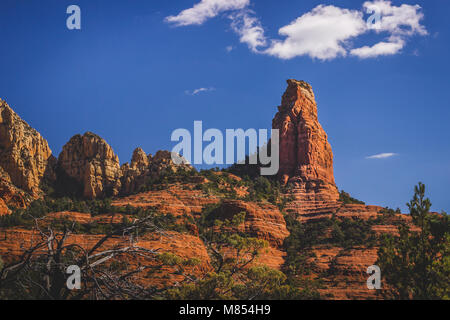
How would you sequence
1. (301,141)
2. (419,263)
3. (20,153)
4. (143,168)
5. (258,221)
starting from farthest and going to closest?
(143,168)
(301,141)
(20,153)
(258,221)
(419,263)

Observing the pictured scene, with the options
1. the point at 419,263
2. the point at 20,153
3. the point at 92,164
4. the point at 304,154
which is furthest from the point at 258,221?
the point at 20,153

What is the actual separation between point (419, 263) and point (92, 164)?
69.7m

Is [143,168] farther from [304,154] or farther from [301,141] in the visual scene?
[304,154]

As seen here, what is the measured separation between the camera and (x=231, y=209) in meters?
55.2

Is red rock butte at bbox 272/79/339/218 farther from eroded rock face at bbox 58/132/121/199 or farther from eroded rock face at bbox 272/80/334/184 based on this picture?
eroded rock face at bbox 58/132/121/199

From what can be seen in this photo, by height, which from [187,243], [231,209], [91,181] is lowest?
[187,243]

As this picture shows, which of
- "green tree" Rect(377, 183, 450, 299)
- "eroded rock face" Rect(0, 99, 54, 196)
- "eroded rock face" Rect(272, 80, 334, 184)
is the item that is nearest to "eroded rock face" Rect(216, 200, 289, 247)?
"eroded rock face" Rect(272, 80, 334, 184)

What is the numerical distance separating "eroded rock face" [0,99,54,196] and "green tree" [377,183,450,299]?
2359 inches

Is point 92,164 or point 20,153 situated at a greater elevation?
point 20,153

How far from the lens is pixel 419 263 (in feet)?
82.3

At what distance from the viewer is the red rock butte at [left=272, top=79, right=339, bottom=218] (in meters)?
70.4

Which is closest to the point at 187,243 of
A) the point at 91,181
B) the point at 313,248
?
the point at 313,248
